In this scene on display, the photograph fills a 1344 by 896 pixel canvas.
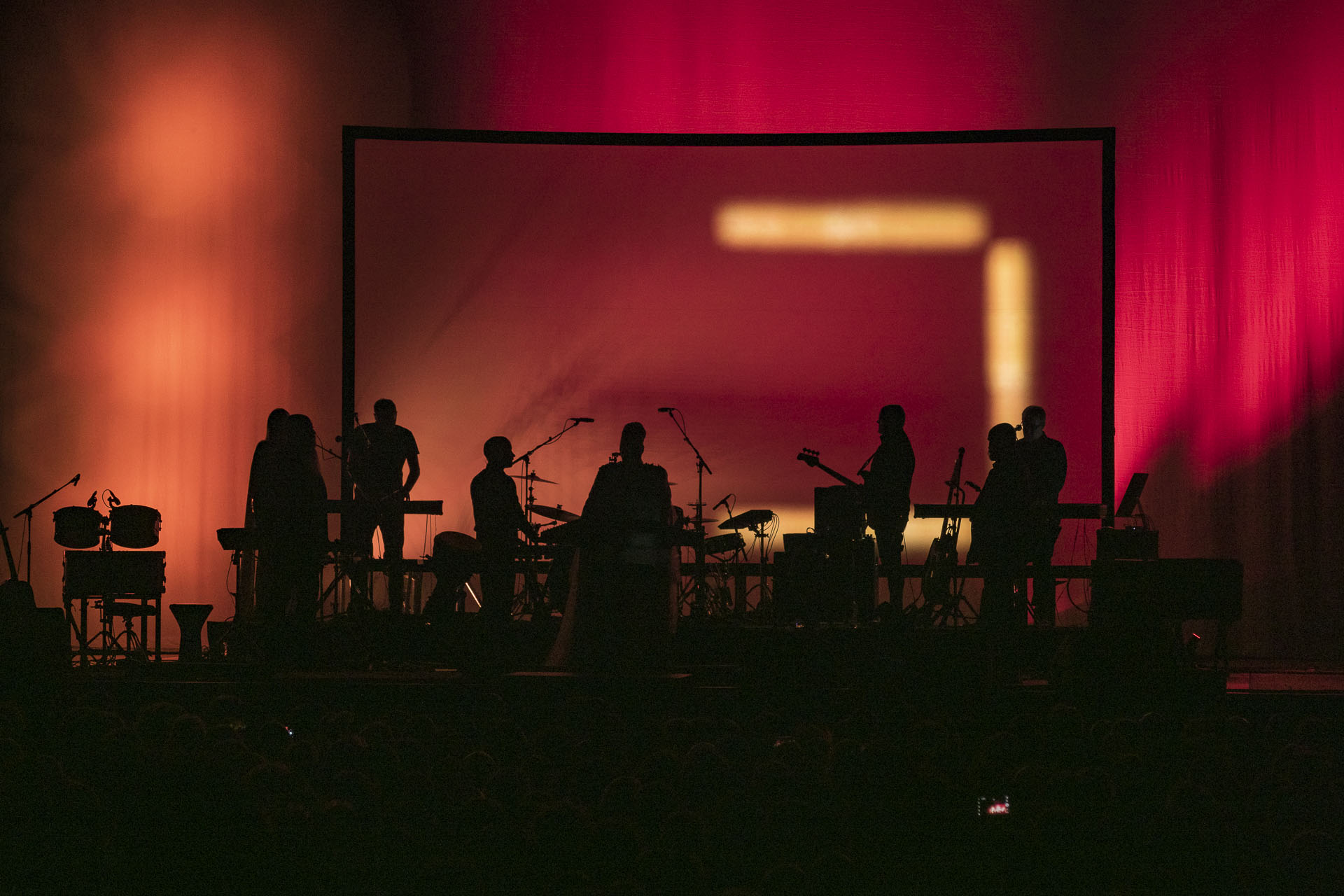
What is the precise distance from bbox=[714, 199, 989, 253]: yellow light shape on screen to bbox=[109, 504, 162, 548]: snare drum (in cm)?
426

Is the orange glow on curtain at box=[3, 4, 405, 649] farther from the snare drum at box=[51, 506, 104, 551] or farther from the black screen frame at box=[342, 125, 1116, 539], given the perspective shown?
the snare drum at box=[51, 506, 104, 551]

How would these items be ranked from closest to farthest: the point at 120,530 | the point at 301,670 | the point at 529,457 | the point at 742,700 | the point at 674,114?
the point at 742,700 → the point at 301,670 → the point at 120,530 → the point at 529,457 → the point at 674,114

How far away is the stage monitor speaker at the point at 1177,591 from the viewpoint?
5.86 metres

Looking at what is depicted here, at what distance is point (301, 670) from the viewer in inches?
235

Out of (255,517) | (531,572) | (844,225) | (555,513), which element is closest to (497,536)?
(555,513)

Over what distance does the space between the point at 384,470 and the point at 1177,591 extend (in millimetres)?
4565

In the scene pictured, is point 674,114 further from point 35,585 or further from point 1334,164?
point 35,585

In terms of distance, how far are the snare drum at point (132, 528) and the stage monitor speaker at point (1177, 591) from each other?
5.45 m

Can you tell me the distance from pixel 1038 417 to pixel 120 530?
5.58 meters

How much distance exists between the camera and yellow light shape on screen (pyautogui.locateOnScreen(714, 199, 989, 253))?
339 inches

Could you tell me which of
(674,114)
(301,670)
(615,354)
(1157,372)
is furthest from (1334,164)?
(301,670)

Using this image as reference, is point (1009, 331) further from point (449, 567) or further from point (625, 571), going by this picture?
point (449, 567)

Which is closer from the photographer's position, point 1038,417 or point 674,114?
point 1038,417

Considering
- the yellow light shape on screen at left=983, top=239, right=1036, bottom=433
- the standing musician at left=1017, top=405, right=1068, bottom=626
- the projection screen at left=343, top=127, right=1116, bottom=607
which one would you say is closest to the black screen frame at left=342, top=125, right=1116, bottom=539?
the projection screen at left=343, top=127, right=1116, bottom=607
